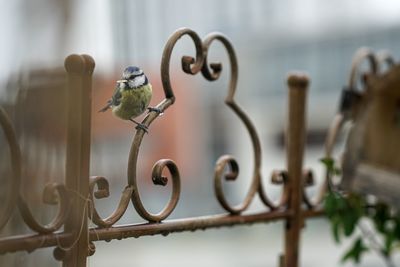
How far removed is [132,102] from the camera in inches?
34.3

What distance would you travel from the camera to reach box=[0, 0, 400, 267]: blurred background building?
Answer: 30.5 inches

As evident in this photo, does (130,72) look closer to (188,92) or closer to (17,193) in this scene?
(17,193)

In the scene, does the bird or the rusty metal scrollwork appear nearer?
the rusty metal scrollwork

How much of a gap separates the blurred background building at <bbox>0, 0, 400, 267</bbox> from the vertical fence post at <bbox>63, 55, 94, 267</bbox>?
14 millimetres

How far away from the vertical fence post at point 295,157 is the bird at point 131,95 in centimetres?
45

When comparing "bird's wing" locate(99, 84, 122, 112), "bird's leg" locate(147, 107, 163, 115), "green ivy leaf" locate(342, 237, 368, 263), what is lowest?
"green ivy leaf" locate(342, 237, 368, 263)

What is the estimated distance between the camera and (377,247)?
56.4 inches

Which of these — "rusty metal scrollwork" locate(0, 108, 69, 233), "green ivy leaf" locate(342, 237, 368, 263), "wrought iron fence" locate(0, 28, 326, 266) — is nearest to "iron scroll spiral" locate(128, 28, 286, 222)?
"wrought iron fence" locate(0, 28, 326, 266)

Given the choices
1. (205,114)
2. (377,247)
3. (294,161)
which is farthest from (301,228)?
(205,114)

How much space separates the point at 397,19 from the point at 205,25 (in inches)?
81.4

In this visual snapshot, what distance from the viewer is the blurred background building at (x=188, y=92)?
776 mm

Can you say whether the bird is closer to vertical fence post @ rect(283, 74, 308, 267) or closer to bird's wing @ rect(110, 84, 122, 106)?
bird's wing @ rect(110, 84, 122, 106)

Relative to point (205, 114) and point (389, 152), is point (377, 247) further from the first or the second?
point (205, 114)

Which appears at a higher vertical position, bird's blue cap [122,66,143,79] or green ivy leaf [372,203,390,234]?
bird's blue cap [122,66,143,79]
